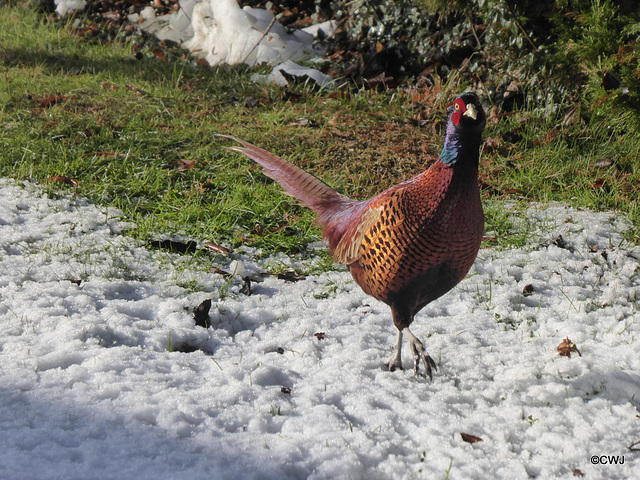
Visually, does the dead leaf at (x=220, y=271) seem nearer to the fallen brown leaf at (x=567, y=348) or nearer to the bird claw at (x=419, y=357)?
the bird claw at (x=419, y=357)

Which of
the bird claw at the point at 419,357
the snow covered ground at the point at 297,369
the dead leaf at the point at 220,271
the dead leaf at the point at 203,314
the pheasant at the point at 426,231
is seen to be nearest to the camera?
the snow covered ground at the point at 297,369

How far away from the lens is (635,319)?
9.37ft

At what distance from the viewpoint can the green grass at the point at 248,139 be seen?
369 cm

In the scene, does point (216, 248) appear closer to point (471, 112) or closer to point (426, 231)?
point (426, 231)

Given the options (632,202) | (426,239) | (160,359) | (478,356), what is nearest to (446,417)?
(478,356)

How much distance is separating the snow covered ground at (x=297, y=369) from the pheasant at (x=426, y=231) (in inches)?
12.1

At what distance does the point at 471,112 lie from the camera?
1976mm

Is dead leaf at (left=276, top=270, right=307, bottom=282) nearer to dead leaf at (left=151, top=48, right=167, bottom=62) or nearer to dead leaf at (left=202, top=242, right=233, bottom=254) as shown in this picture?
dead leaf at (left=202, top=242, right=233, bottom=254)

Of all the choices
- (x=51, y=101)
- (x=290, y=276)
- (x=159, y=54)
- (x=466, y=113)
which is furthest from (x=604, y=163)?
(x=159, y=54)

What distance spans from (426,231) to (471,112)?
0.41 meters

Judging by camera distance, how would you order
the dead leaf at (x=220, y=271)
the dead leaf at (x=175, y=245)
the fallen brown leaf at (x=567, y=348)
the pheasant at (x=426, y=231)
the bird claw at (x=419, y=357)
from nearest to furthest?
the pheasant at (x=426, y=231), the bird claw at (x=419, y=357), the fallen brown leaf at (x=567, y=348), the dead leaf at (x=220, y=271), the dead leaf at (x=175, y=245)

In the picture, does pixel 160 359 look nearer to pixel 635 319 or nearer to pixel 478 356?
pixel 478 356

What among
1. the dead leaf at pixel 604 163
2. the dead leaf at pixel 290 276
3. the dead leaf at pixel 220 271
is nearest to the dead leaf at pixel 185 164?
the dead leaf at pixel 220 271

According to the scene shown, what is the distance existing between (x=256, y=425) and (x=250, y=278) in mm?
1172
